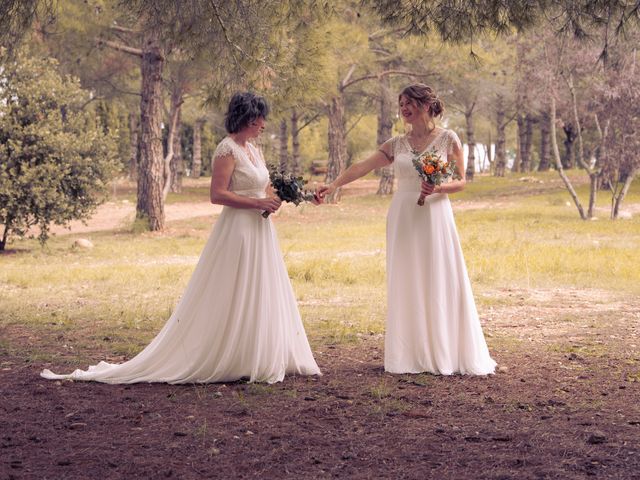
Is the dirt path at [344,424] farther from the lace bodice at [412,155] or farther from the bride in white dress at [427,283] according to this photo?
the lace bodice at [412,155]

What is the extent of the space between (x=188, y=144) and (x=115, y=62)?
30.4 meters

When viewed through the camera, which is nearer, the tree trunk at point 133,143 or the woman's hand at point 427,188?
the woman's hand at point 427,188

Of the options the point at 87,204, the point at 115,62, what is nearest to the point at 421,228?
the point at 87,204

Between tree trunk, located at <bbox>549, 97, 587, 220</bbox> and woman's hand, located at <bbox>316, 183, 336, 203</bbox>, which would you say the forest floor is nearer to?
woman's hand, located at <bbox>316, 183, 336, 203</bbox>

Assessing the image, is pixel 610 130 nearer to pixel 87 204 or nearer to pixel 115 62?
pixel 87 204

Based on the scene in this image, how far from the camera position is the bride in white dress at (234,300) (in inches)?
250

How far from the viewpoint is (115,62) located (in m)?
28.8

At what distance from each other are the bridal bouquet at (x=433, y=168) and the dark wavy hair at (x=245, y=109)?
1144 millimetres

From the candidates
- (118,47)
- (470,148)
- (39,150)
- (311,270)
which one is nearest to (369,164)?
(311,270)

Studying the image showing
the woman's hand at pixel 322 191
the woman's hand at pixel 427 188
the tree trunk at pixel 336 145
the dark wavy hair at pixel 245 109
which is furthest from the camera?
the tree trunk at pixel 336 145

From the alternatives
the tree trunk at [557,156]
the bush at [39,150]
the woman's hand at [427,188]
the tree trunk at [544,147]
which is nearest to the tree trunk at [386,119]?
the tree trunk at [557,156]

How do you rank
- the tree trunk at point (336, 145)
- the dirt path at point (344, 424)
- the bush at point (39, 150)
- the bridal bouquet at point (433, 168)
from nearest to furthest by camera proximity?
the dirt path at point (344, 424) < the bridal bouquet at point (433, 168) < the bush at point (39, 150) < the tree trunk at point (336, 145)

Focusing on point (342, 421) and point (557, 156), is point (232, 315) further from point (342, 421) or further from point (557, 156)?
point (557, 156)

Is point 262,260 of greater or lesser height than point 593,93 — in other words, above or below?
below
